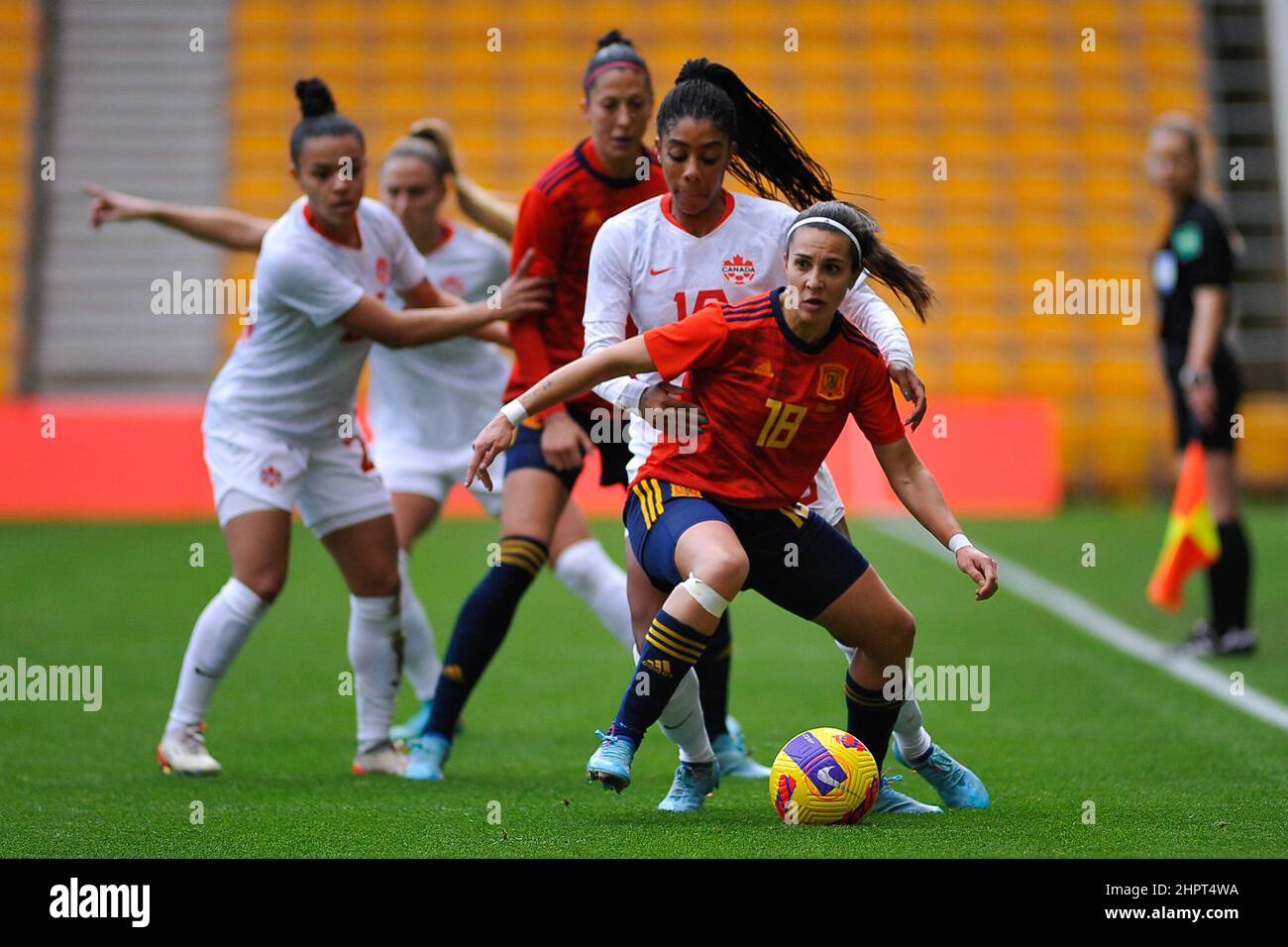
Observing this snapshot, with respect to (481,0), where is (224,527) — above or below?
below

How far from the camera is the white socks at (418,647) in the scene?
7250mm

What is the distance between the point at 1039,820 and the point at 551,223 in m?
2.53

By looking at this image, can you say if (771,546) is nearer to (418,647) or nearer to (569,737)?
(569,737)

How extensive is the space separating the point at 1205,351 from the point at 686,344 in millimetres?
4809

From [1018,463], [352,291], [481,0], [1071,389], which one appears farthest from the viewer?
[481,0]

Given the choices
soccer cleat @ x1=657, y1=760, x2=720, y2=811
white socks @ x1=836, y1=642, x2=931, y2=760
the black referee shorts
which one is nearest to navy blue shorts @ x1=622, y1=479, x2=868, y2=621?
white socks @ x1=836, y1=642, x2=931, y2=760

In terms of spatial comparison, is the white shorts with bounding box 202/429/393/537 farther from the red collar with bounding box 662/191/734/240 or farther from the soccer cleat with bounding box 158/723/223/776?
the red collar with bounding box 662/191/734/240

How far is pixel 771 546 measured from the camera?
5039mm

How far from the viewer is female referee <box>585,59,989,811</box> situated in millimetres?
5188
